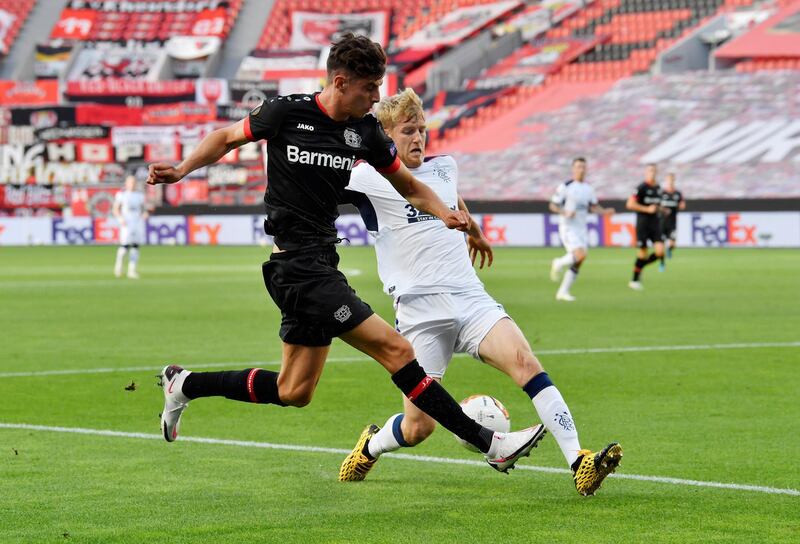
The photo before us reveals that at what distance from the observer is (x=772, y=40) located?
51.3m

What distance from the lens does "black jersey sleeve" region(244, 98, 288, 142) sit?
656 cm

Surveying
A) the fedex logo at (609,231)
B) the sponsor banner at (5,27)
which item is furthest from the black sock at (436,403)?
the sponsor banner at (5,27)

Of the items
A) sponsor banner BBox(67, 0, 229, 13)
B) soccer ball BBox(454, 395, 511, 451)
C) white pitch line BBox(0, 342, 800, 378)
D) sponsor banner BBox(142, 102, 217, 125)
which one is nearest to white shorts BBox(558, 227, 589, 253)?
white pitch line BBox(0, 342, 800, 378)

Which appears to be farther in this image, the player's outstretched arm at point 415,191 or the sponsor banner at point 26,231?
the sponsor banner at point 26,231

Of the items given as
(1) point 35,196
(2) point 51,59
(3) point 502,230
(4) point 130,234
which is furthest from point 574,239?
(2) point 51,59

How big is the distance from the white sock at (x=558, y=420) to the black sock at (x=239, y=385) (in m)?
1.32

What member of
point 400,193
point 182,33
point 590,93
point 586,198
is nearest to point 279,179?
point 400,193

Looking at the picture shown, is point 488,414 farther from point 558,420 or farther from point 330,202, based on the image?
point 330,202

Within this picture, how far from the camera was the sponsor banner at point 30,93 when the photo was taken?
60812mm

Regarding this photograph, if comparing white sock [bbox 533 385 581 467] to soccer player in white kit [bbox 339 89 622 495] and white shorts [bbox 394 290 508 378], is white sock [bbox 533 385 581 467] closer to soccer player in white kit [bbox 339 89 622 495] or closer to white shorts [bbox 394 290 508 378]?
soccer player in white kit [bbox 339 89 622 495]

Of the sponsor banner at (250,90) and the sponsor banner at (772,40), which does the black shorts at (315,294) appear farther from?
the sponsor banner at (250,90)

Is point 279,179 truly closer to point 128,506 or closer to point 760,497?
point 128,506

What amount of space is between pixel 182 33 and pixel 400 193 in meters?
60.6

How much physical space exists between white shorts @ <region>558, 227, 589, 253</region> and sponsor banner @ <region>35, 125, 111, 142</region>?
37104 mm
